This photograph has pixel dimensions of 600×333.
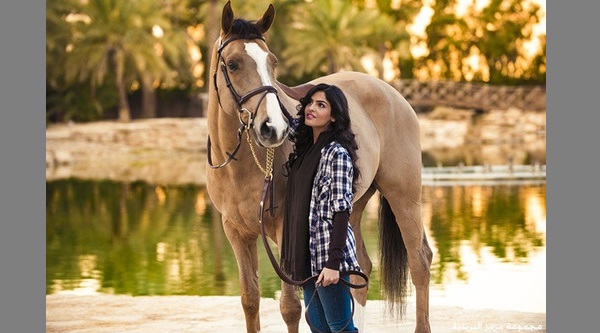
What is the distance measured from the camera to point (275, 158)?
4.29 metres

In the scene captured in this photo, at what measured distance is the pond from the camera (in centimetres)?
775

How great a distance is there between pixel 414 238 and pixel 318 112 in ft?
5.78

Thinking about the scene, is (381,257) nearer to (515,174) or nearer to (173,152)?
(515,174)

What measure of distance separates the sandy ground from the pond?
81 centimetres

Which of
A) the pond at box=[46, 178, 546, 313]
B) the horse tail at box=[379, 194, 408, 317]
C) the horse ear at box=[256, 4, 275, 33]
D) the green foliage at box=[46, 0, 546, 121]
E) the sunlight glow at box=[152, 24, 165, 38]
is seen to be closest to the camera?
the horse ear at box=[256, 4, 275, 33]

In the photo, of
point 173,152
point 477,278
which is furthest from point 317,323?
point 173,152

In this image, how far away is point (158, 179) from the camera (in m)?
17.9

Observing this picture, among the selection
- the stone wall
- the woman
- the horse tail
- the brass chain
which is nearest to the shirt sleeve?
the woman

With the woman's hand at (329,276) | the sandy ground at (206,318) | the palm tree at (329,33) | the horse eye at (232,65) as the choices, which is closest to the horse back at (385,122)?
the sandy ground at (206,318)

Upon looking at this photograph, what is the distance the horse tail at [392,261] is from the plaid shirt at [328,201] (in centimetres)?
170

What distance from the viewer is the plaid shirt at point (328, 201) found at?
11.3 ft

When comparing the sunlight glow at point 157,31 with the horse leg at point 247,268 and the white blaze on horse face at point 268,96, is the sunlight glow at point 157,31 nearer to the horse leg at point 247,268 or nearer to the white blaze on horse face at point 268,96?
the horse leg at point 247,268

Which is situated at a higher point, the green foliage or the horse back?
the green foliage

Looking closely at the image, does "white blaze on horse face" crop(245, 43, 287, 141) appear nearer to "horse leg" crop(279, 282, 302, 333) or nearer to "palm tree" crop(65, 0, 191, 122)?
"horse leg" crop(279, 282, 302, 333)
